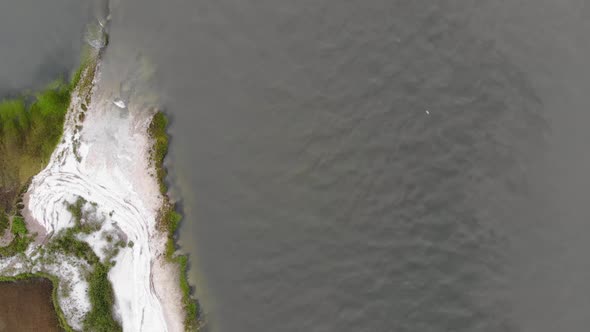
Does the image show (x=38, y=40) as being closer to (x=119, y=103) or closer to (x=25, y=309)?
(x=119, y=103)

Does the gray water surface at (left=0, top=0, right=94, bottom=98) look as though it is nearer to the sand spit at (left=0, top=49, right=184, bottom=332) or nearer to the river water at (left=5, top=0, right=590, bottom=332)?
the river water at (left=5, top=0, right=590, bottom=332)

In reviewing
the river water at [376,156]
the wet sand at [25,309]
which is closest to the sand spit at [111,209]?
the wet sand at [25,309]

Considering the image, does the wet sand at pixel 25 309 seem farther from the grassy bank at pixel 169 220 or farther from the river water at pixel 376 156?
the river water at pixel 376 156

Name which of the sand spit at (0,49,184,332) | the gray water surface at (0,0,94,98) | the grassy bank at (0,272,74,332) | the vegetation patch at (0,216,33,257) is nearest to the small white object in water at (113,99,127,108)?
the sand spit at (0,49,184,332)

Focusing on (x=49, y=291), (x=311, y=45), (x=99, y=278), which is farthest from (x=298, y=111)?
(x=49, y=291)

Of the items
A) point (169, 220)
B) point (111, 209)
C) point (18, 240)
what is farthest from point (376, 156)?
point (18, 240)
